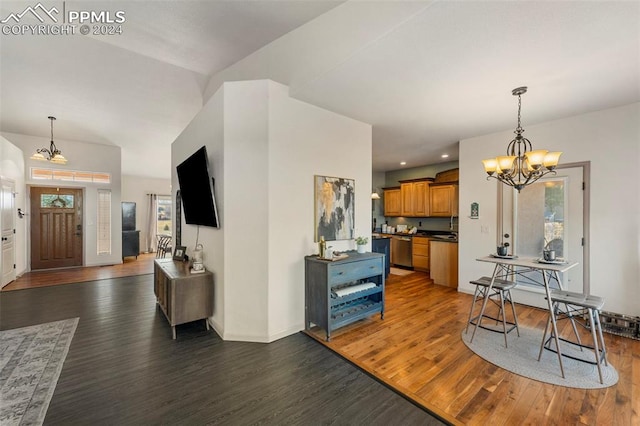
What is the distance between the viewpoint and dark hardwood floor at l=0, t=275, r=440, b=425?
70.8 inches

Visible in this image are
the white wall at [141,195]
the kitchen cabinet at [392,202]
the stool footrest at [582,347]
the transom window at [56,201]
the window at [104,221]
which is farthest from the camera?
the white wall at [141,195]

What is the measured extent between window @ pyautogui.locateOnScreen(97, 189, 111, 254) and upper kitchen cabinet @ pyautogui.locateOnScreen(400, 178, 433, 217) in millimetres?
7915

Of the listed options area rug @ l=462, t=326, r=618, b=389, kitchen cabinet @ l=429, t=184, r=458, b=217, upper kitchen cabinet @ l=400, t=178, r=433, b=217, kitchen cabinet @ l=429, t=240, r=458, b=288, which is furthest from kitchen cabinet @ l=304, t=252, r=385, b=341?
upper kitchen cabinet @ l=400, t=178, r=433, b=217

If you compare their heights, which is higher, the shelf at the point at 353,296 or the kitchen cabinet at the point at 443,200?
the kitchen cabinet at the point at 443,200

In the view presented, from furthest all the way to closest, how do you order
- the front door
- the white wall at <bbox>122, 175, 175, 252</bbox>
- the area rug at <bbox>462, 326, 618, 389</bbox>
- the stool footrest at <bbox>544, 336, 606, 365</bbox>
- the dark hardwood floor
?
the white wall at <bbox>122, 175, 175, 252</bbox> < the front door < the stool footrest at <bbox>544, 336, 606, 365</bbox> < the area rug at <bbox>462, 326, 618, 389</bbox> < the dark hardwood floor

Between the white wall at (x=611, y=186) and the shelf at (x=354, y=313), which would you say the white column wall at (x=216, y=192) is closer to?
the shelf at (x=354, y=313)

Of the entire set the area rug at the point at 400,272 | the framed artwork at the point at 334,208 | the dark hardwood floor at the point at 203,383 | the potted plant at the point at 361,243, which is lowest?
the area rug at the point at 400,272

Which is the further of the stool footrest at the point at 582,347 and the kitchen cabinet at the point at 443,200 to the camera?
the kitchen cabinet at the point at 443,200

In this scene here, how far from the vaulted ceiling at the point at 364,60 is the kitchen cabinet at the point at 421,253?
2517mm

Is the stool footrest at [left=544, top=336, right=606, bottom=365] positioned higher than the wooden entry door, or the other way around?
the wooden entry door

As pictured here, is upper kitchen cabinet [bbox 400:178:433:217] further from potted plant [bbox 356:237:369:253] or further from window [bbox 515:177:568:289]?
potted plant [bbox 356:237:369:253]

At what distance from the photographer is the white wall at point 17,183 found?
4.93m

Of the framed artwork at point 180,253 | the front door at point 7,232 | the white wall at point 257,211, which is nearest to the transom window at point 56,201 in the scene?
the front door at point 7,232

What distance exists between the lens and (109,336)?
9.66 feet
